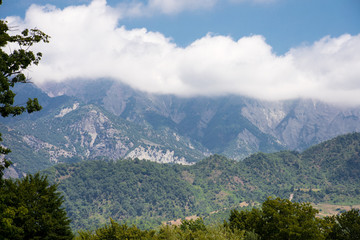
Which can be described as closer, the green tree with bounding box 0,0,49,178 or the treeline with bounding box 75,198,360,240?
the green tree with bounding box 0,0,49,178

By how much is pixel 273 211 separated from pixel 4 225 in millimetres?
56308

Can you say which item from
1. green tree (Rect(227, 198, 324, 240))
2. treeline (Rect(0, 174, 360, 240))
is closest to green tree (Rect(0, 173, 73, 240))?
treeline (Rect(0, 174, 360, 240))

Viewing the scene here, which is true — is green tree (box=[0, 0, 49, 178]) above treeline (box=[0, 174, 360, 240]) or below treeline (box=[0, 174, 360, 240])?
above

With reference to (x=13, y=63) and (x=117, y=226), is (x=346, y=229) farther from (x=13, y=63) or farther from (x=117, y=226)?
(x=13, y=63)

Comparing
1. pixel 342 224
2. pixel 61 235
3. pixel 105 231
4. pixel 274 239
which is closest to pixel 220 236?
pixel 274 239

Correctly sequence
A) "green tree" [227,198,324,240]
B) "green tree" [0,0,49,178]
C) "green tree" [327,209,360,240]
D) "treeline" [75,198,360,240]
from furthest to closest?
1. "green tree" [327,209,360,240]
2. "treeline" [75,198,360,240]
3. "green tree" [227,198,324,240]
4. "green tree" [0,0,49,178]

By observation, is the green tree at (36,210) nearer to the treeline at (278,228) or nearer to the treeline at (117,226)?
the treeline at (117,226)

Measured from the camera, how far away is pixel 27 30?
46.3m

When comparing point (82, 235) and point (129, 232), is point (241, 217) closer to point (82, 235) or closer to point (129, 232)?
point (129, 232)

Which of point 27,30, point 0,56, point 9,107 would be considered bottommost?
point 9,107

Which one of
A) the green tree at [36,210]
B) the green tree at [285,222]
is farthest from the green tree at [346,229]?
the green tree at [36,210]

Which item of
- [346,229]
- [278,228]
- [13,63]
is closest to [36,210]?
[13,63]

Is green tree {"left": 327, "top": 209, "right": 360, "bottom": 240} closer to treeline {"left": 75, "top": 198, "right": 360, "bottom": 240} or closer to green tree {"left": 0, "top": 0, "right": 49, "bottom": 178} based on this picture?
treeline {"left": 75, "top": 198, "right": 360, "bottom": 240}

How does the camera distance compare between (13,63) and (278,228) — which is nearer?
(13,63)
